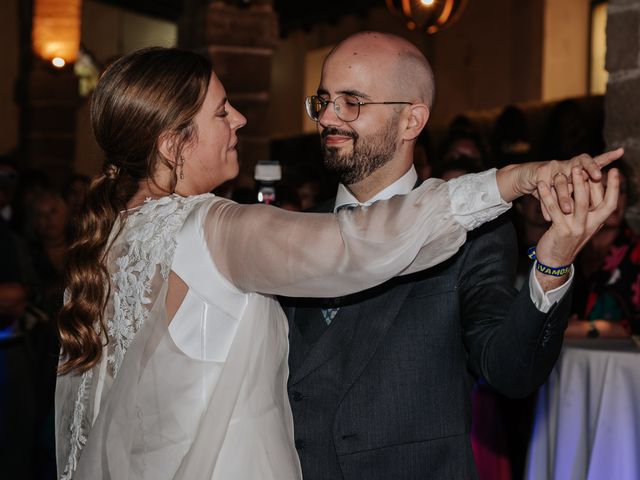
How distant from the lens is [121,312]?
1689 mm

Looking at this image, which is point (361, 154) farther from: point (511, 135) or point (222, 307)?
point (511, 135)

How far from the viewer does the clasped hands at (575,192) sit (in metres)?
1.44

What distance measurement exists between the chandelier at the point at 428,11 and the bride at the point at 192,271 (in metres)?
2.91

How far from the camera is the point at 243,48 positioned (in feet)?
18.9

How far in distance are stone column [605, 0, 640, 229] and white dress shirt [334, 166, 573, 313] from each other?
209 centimetres

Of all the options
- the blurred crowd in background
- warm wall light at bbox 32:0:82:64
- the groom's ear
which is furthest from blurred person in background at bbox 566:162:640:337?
warm wall light at bbox 32:0:82:64

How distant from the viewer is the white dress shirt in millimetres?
1465

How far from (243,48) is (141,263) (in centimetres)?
431

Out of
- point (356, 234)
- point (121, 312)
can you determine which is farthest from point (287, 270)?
point (121, 312)

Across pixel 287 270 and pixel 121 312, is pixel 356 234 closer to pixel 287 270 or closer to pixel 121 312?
pixel 287 270

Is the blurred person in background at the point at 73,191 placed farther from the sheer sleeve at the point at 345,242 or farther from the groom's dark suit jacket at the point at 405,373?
the sheer sleeve at the point at 345,242

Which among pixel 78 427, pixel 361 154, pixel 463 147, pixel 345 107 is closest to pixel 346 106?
pixel 345 107

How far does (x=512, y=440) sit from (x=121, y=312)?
9.65 ft

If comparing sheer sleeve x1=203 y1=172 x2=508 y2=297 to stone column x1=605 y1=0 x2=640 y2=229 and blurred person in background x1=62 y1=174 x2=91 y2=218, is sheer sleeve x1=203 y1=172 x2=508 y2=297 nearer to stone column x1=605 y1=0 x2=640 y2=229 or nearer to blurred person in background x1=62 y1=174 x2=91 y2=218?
stone column x1=605 y1=0 x2=640 y2=229
